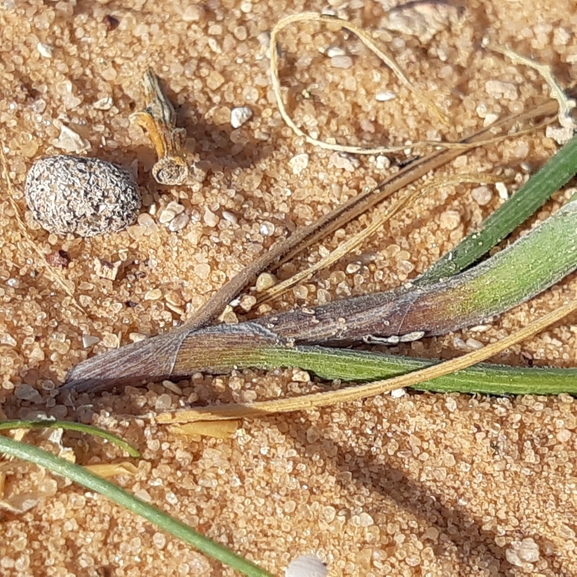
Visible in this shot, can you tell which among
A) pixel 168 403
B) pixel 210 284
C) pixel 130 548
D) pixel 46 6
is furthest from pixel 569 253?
pixel 46 6

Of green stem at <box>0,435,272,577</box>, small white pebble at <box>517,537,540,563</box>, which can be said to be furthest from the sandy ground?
green stem at <box>0,435,272,577</box>

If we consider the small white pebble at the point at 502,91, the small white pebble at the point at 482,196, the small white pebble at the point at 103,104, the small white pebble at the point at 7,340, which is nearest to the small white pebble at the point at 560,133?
the small white pebble at the point at 502,91

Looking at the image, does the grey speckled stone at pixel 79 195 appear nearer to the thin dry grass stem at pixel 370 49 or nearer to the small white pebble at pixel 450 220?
the thin dry grass stem at pixel 370 49

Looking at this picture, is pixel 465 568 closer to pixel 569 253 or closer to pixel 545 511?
pixel 545 511

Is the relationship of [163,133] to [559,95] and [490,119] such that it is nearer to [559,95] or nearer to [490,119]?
[490,119]

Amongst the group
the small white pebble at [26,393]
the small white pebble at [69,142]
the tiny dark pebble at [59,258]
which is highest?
the small white pebble at [69,142]

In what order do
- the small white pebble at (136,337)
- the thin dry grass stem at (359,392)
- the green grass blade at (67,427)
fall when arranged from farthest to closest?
the small white pebble at (136,337) → the thin dry grass stem at (359,392) → the green grass blade at (67,427)

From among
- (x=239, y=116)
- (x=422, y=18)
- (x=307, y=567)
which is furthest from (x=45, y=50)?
(x=307, y=567)
